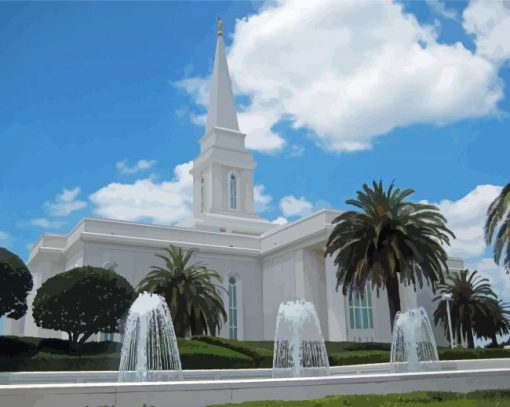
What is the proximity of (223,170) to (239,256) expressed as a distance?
890 centimetres

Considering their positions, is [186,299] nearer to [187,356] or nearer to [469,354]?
[187,356]

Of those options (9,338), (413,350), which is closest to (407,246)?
(413,350)

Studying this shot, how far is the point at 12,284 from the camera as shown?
27.9 m

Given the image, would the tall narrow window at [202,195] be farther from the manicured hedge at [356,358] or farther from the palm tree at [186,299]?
the manicured hedge at [356,358]

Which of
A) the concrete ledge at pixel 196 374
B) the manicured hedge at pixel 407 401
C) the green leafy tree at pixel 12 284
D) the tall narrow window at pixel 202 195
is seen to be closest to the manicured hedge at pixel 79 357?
the green leafy tree at pixel 12 284

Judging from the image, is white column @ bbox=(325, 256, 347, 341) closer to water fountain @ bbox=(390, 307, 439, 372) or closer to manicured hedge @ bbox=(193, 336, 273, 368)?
manicured hedge @ bbox=(193, 336, 273, 368)

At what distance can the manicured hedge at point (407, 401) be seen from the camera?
925 centimetres

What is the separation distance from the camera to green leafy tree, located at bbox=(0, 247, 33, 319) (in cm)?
2766

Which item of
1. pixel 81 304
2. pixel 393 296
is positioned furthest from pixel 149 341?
pixel 393 296

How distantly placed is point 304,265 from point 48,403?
2978 centimetres

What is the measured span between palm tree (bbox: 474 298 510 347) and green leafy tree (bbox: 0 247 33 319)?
30.6 meters

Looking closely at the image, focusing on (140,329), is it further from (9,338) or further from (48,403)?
(48,403)

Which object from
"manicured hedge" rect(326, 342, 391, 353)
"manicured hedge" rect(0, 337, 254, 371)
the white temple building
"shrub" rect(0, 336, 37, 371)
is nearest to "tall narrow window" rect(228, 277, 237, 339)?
the white temple building

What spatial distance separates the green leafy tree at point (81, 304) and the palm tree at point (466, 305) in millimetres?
24105
